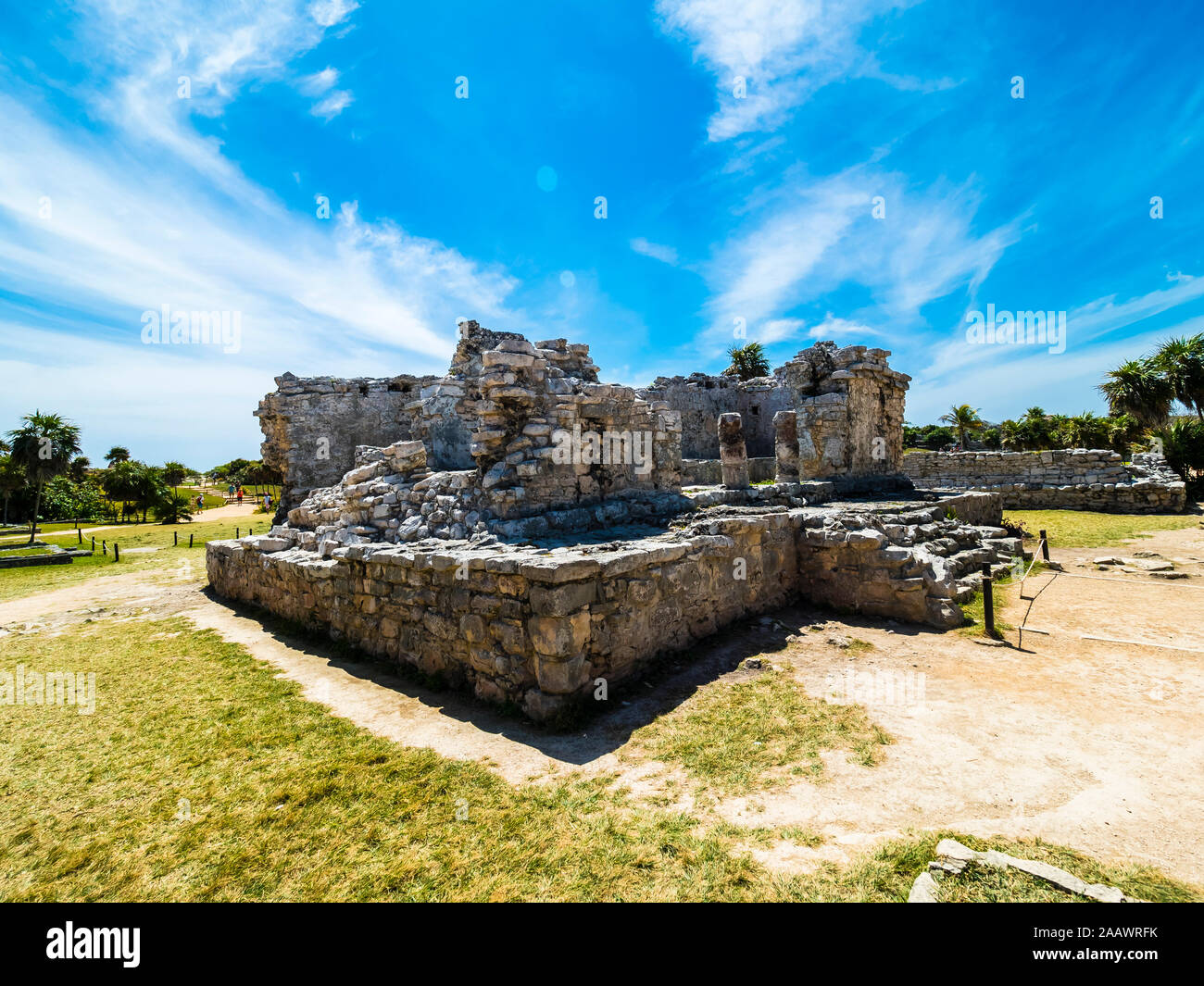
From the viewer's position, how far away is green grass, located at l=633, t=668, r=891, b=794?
13.6 feet

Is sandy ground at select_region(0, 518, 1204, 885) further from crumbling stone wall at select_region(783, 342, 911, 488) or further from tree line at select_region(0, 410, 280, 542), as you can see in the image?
tree line at select_region(0, 410, 280, 542)

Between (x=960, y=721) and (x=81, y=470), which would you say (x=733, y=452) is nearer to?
(x=960, y=721)

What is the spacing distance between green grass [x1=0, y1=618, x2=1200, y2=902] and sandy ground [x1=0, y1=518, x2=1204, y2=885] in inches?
9.7

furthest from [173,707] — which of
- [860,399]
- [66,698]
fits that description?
[860,399]

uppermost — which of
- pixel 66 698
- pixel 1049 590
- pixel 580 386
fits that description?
pixel 580 386

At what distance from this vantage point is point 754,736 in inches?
185

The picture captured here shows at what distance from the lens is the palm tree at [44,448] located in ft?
73.5

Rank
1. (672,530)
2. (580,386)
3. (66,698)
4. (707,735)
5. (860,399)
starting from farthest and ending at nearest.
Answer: (860,399) < (580,386) < (672,530) < (66,698) < (707,735)

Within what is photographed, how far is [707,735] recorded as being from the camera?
4773mm

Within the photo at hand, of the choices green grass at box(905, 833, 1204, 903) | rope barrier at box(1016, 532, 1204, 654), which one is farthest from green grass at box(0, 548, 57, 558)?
rope barrier at box(1016, 532, 1204, 654)
